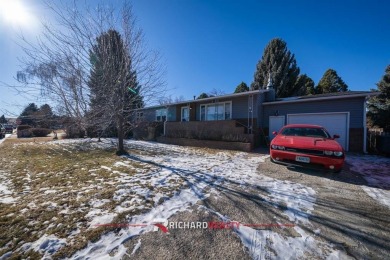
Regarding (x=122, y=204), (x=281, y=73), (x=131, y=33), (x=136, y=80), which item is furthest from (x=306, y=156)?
(x=281, y=73)

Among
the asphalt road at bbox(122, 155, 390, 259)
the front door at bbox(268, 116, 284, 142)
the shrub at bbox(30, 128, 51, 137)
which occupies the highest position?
the front door at bbox(268, 116, 284, 142)

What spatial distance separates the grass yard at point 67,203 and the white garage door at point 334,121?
32.1ft

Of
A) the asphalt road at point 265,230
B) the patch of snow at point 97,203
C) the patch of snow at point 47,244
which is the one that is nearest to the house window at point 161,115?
the asphalt road at point 265,230

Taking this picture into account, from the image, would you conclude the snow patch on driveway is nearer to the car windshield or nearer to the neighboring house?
the car windshield

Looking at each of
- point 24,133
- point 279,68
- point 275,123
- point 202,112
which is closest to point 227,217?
point 275,123

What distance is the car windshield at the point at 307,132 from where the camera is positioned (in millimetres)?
6043

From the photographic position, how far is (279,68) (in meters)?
22.2

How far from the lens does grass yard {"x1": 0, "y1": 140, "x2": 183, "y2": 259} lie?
7.00 feet

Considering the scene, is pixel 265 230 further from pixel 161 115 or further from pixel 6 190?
pixel 161 115

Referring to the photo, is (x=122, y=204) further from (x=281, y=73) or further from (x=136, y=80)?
(x=281, y=73)

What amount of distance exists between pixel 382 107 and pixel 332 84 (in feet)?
39.0

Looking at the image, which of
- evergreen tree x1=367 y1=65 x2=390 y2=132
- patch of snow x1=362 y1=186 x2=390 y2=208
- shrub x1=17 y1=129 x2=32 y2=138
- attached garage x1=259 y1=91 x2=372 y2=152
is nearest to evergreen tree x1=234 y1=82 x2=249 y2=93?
evergreen tree x1=367 y1=65 x2=390 y2=132

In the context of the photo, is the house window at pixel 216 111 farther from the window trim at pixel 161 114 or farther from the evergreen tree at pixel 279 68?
the evergreen tree at pixel 279 68

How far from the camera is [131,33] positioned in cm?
731
